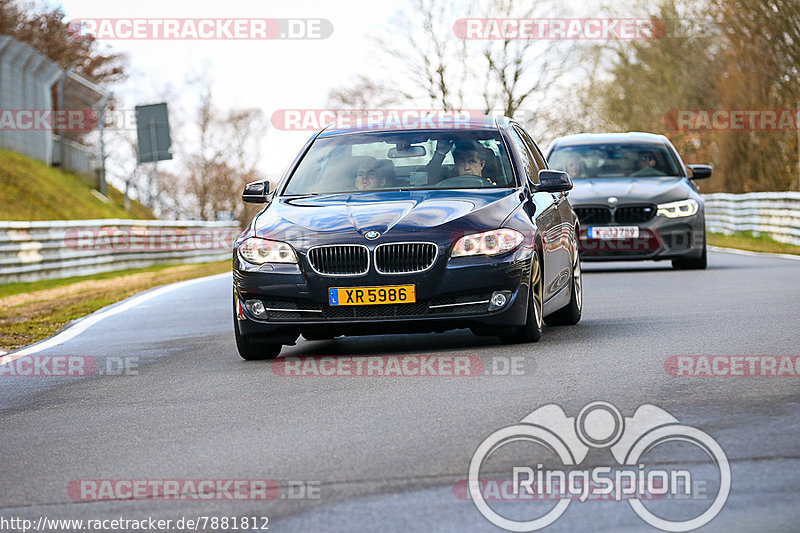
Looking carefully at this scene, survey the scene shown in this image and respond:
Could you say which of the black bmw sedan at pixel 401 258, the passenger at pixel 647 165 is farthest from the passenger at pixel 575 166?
the black bmw sedan at pixel 401 258

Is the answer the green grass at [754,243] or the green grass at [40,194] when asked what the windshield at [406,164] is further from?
the green grass at [40,194]

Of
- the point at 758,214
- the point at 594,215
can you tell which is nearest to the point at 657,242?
the point at 594,215

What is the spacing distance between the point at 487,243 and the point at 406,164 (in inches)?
58.0

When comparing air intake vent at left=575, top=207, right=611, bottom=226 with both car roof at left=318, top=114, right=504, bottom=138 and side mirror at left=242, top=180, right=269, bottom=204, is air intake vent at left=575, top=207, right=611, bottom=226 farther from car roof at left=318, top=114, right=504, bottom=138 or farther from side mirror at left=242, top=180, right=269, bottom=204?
side mirror at left=242, top=180, right=269, bottom=204

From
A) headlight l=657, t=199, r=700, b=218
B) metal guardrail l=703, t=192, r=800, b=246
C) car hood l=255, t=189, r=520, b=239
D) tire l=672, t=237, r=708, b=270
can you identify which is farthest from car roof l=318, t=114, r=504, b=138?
metal guardrail l=703, t=192, r=800, b=246

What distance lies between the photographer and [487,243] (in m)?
9.38

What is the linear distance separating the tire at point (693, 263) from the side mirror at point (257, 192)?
8932 millimetres

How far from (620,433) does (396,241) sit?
11.2ft

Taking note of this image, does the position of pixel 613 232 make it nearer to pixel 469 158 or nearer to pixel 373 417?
pixel 469 158

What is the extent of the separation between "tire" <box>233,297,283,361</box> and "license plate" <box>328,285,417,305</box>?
0.79 m

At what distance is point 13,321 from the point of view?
16.6 metres

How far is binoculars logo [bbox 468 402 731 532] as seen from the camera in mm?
4836

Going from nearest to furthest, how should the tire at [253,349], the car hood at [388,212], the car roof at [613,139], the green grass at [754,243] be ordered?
the car hood at [388,212]
the tire at [253,349]
the car roof at [613,139]
the green grass at [754,243]

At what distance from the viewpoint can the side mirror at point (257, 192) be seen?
11086 millimetres
